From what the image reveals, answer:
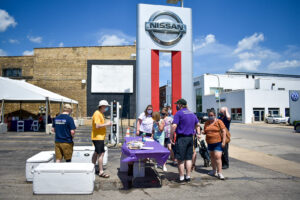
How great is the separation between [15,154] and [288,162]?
9603 millimetres

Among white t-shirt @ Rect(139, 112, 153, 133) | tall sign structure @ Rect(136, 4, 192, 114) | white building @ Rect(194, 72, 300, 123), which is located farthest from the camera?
white building @ Rect(194, 72, 300, 123)

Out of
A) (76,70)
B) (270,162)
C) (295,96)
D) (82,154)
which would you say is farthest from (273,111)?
(82,154)

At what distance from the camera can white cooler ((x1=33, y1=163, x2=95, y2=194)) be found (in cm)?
420

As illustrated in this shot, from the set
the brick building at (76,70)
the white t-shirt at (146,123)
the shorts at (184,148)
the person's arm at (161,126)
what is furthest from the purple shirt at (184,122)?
the brick building at (76,70)

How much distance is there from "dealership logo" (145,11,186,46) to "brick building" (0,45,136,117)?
63.4 ft

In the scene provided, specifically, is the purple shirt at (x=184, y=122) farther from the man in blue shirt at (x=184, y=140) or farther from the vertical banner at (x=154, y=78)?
the vertical banner at (x=154, y=78)

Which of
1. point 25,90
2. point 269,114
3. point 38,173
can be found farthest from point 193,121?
point 269,114

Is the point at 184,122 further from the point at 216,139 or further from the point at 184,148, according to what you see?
the point at 216,139

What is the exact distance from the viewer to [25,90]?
1609 centimetres

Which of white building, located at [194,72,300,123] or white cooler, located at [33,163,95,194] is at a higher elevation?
white building, located at [194,72,300,123]

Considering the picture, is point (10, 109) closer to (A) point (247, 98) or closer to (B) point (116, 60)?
(B) point (116, 60)

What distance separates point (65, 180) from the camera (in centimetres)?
423

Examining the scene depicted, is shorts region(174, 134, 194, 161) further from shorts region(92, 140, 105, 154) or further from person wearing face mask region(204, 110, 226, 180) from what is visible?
shorts region(92, 140, 105, 154)

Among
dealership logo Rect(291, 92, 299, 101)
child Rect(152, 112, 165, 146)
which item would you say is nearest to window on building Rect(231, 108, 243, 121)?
dealership logo Rect(291, 92, 299, 101)
